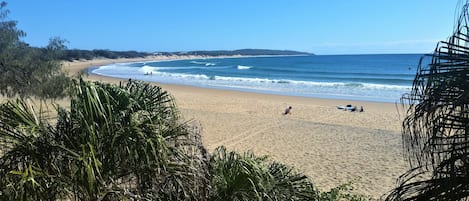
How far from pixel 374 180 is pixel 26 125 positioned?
754 centimetres

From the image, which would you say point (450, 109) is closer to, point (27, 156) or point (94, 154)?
point (94, 154)

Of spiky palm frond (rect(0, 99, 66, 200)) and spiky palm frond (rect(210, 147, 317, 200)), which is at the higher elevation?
spiky palm frond (rect(0, 99, 66, 200))

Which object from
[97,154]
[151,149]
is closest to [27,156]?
[97,154]

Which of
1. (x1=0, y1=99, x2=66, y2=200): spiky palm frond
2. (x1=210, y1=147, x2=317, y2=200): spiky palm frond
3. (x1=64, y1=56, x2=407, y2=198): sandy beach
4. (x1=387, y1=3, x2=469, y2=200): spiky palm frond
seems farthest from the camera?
(x1=64, y1=56, x2=407, y2=198): sandy beach

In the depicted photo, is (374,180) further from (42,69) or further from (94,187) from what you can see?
(42,69)

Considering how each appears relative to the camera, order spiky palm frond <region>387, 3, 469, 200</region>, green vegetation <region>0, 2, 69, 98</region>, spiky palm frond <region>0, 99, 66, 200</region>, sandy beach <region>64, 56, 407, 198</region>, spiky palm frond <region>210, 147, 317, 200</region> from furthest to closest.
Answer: green vegetation <region>0, 2, 69, 98</region>, sandy beach <region>64, 56, 407, 198</region>, spiky palm frond <region>210, 147, 317, 200</region>, spiky palm frond <region>0, 99, 66, 200</region>, spiky palm frond <region>387, 3, 469, 200</region>

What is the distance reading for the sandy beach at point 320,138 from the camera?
9492 millimetres

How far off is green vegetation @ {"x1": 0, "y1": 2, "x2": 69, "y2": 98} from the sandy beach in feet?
7.07

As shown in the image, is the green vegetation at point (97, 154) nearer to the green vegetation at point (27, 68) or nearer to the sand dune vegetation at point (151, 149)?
the sand dune vegetation at point (151, 149)

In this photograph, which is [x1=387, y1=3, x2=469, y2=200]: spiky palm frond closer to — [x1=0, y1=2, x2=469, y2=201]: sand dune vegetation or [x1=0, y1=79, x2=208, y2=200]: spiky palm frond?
A: [x1=0, y1=2, x2=469, y2=201]: sand dune vegetation

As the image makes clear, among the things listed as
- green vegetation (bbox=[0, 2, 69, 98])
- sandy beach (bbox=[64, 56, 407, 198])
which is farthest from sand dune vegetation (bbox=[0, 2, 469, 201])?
green vegetation (bbox=[0, 2, 69, 98])

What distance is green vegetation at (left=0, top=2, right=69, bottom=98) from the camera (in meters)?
12.1

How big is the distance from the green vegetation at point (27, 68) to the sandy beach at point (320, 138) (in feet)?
7.07

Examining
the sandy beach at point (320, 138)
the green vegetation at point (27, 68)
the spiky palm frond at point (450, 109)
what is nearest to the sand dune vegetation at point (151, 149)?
the spiky palm frond at point (450, 109)
